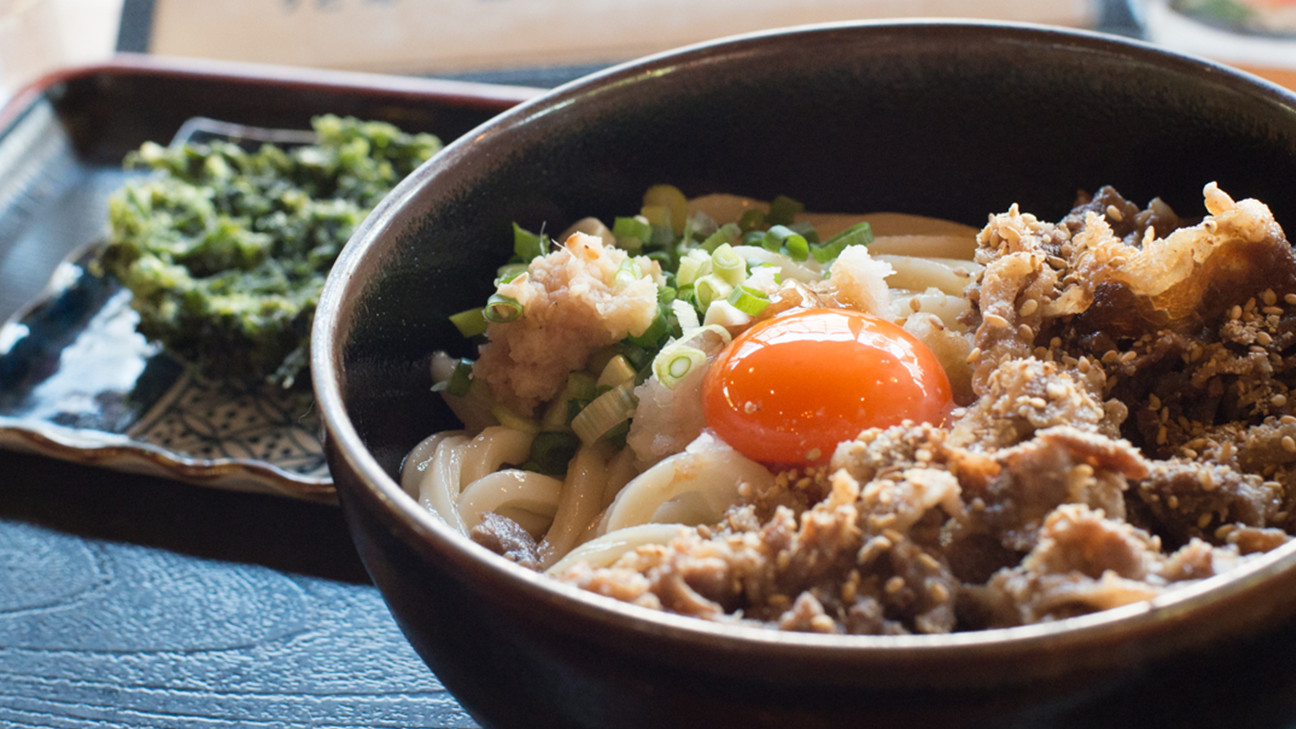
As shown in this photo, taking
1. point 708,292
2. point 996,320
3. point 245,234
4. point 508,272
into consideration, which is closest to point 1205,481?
point 996,320

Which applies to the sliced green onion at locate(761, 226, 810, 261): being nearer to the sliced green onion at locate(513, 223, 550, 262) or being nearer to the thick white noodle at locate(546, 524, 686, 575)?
the sliced green onion at locate(513, 223, 550, 262)

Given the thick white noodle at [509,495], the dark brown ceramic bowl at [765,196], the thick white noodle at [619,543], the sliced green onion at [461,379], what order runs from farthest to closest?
the sliced green onion at [461,379]
the thick white noodle at [509,495]
the thick white noodle at [619,543]
the dark brown ceramic bowl at [765,196]

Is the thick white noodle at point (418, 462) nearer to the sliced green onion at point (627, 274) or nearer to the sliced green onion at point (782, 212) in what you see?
the sliced green onion at point (627, 274)

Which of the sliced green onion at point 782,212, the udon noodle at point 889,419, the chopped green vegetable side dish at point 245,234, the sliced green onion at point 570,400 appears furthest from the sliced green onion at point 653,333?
the chopped green vegetable side dish at point 245,234

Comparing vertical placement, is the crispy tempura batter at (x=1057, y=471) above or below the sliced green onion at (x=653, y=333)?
above

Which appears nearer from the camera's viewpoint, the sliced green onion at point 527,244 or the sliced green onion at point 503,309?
the sliced green onion at point 503,309

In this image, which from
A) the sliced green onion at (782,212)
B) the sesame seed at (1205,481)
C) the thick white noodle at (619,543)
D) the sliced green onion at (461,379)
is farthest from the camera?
the sliced green onion at (782,212)
